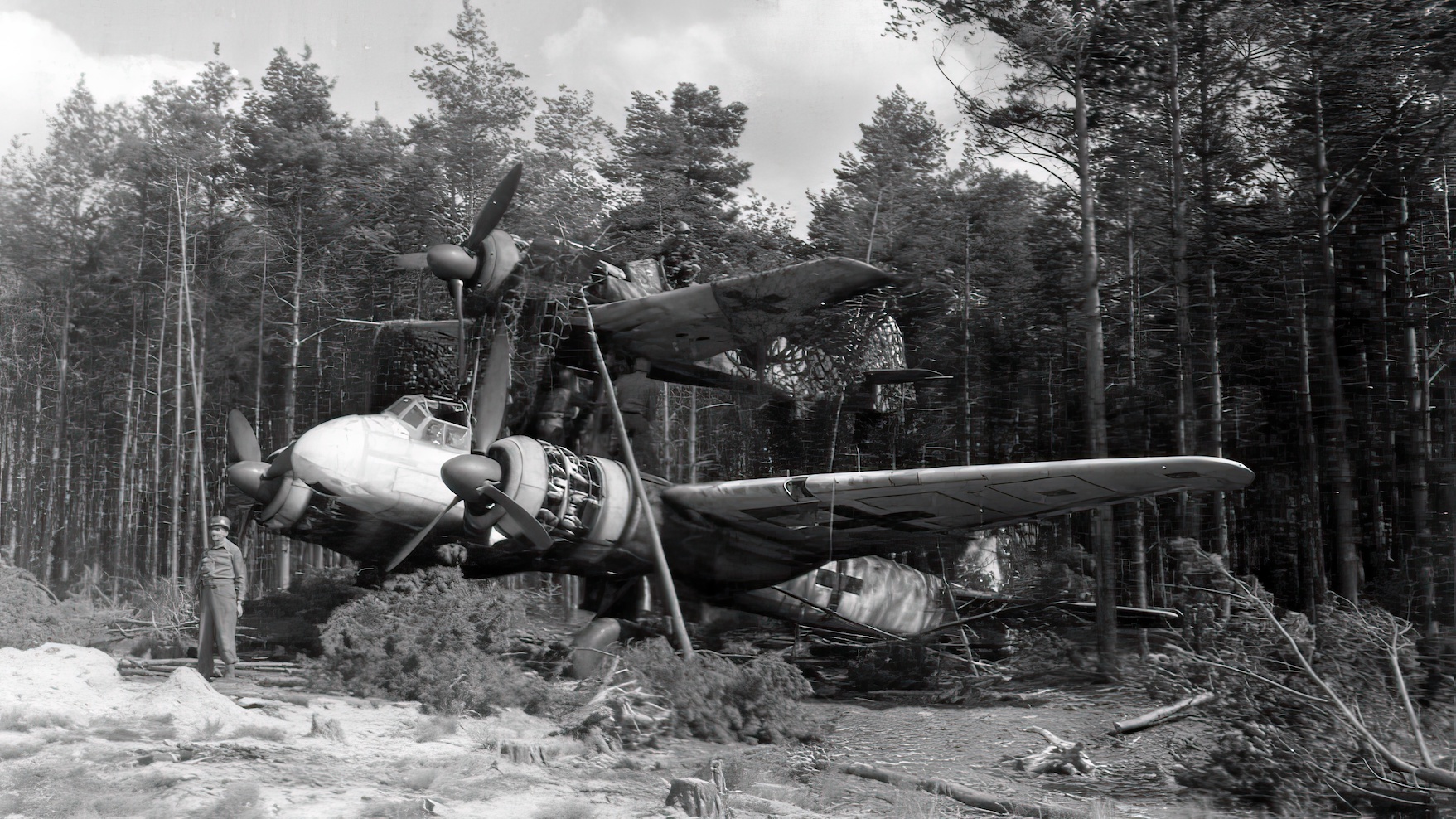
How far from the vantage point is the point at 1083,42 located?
33.1 ft

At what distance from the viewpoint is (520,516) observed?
8914mm

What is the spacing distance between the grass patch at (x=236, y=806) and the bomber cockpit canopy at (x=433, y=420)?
19.7 feet

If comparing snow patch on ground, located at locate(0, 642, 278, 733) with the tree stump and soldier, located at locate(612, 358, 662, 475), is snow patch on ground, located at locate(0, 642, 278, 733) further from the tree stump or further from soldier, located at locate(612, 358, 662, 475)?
soldier, located at locate(612, 358, 662, 475)

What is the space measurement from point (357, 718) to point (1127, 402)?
850 cm

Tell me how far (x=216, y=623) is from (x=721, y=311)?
20.0 ft

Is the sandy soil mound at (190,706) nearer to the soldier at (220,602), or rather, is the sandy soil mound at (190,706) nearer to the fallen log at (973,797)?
the soldier at (220,602)

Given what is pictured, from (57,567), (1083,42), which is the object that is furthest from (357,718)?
(57,567)

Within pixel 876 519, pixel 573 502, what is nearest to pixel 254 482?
pixel 573 502

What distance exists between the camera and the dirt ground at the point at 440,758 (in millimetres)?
5027

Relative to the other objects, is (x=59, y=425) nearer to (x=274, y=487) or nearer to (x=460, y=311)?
(x=274, y=487)

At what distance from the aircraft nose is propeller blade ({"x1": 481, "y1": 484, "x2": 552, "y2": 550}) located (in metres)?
1.92

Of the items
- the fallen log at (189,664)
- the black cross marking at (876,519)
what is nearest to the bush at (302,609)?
the fallen log at (189,664)

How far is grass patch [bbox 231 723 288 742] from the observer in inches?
251

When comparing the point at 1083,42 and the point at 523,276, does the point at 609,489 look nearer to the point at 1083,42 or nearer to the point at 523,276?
the point at 523,276
